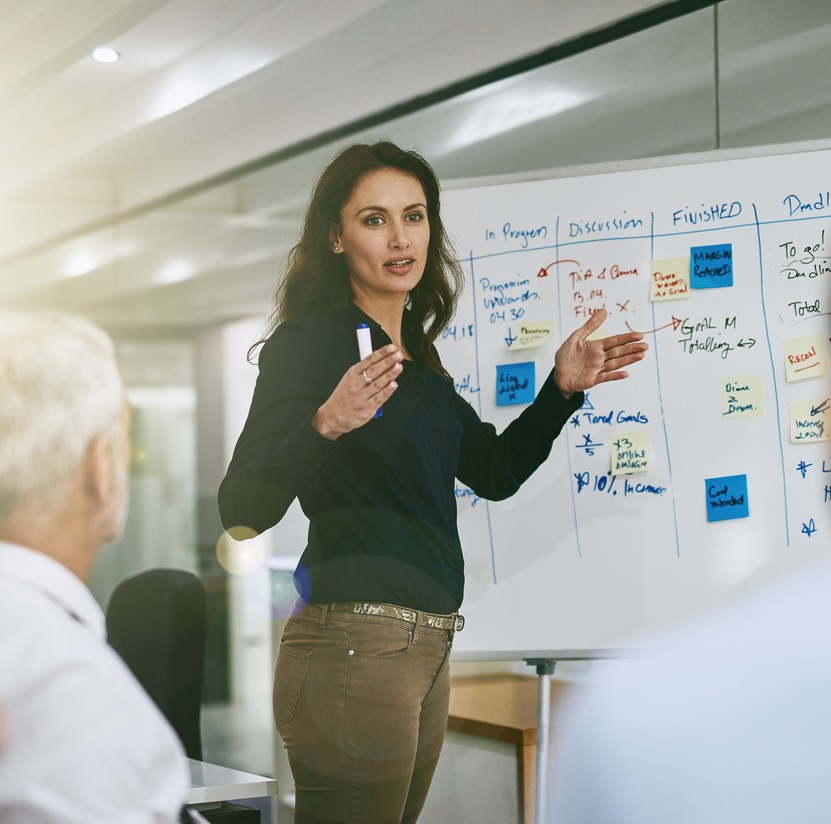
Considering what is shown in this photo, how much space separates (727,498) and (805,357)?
0.34 metres

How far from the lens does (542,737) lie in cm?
216

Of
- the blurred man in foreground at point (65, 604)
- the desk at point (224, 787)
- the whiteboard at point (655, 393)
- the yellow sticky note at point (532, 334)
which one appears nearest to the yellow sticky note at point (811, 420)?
the whiteboard at point (655, 393)

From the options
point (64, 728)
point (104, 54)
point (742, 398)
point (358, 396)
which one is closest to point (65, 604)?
point (64, 728)

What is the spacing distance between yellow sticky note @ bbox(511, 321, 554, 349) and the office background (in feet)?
2.79

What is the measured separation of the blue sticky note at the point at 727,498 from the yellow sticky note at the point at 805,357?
25 cm

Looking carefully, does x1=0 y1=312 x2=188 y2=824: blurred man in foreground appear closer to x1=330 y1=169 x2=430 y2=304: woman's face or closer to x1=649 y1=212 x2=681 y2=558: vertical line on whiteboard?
x1=330 y1=169 x2=430 y2=304: woman's face

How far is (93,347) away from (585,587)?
4.60 feet

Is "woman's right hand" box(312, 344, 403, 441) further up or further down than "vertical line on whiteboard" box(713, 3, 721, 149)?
further down

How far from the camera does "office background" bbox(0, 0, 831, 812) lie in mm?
2746

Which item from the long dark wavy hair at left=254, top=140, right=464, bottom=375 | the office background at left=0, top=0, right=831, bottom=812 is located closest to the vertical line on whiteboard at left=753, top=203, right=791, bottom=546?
the office background at left=0, top=0, right=831, bottom=812

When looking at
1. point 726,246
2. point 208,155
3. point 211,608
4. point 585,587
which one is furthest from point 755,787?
point 208,155

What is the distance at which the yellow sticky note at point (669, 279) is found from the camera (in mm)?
2170

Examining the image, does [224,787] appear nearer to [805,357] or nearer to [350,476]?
[350,476]

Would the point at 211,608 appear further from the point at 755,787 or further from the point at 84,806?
the point at 84,806
